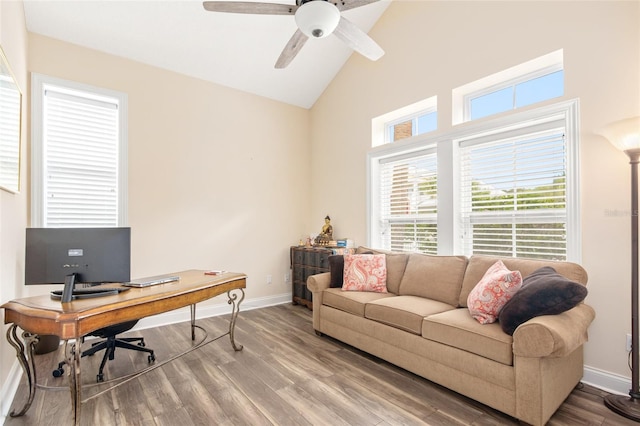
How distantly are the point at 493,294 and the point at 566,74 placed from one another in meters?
1.88

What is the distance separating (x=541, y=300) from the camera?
1.91m

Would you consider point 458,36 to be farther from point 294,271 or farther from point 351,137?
point 294,271

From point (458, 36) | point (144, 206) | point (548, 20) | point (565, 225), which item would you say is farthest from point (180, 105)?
point (565, 225)

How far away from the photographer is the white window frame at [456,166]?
2494 mm

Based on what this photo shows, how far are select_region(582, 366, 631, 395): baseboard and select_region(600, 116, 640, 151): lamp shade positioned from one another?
1.61 m

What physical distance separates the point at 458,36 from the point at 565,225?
83.1 inches

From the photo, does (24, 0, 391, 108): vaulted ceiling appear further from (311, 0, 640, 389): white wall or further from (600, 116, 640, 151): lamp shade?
(600, 116, 640, 151): lamp shade

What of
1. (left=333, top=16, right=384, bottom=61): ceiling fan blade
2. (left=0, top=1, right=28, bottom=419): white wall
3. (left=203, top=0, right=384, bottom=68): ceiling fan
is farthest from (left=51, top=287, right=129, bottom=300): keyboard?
(left=333, top=16, right=384, bottom=61): ceiling fan blade

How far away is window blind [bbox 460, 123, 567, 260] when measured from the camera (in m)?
2.69

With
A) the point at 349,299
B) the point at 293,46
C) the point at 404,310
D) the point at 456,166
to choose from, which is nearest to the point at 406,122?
the point at 456,166

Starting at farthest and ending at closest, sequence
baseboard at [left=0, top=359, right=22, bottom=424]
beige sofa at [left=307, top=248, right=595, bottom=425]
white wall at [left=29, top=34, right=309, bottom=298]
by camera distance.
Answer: white wall at [left=29, top=34, right=309, bottom=298], baseboard at [left=0, top=359, right=22, bottom=424], beige sofa at [left=307, top=248, right=595, bottom=425]

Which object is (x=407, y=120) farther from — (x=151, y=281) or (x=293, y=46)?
(x=151, y=281)

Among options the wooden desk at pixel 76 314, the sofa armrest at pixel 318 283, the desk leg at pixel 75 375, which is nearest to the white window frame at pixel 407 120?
the sofa armrest at pixel 318 283

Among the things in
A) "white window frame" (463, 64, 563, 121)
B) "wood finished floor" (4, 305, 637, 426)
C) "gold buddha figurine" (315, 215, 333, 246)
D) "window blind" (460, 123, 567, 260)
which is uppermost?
"white window frame" (463, 64, 563, 121)
